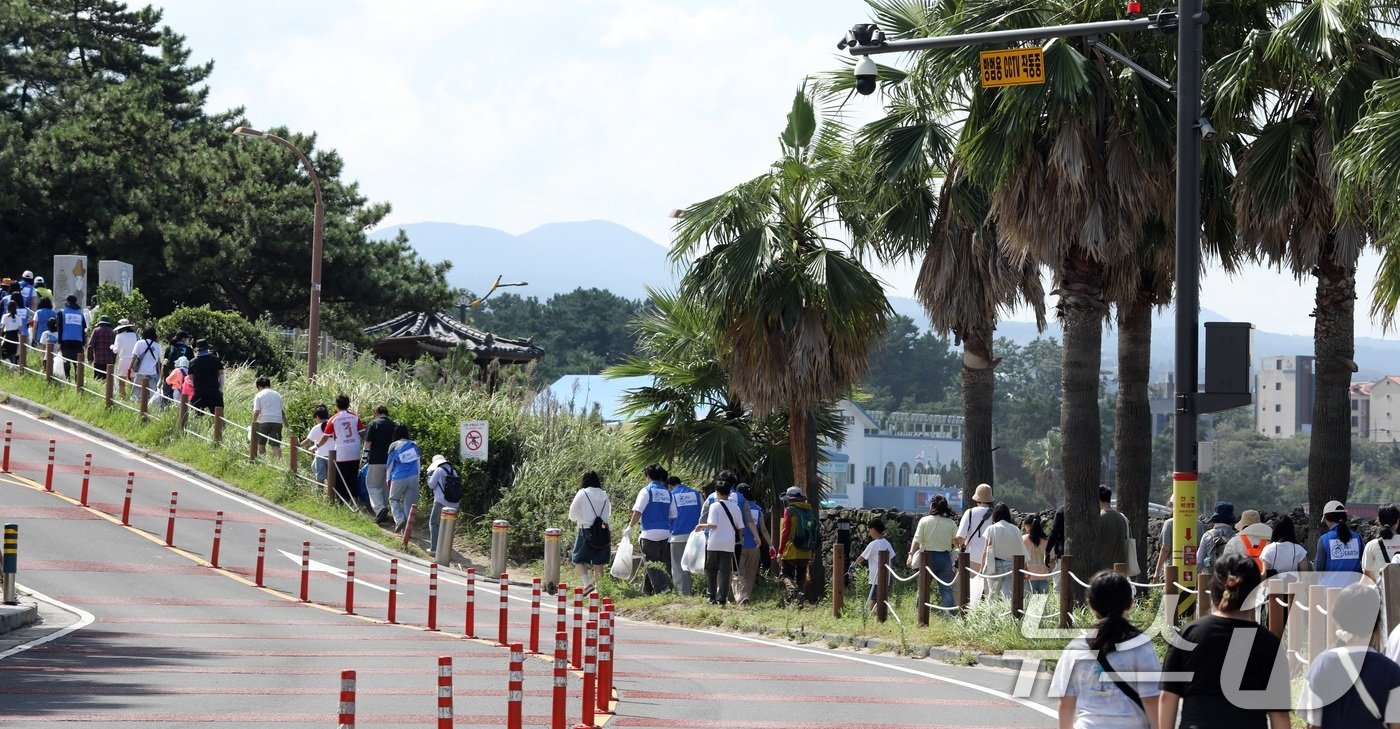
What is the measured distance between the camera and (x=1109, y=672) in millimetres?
7598

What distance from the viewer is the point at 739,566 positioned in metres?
23.0

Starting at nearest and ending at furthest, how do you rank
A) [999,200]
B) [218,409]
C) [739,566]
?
1. [999,200]
2. [739,566]
3. [218,409]

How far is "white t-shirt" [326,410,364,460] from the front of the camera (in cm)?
2931

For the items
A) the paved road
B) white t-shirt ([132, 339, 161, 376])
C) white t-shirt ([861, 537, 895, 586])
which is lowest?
the paved road

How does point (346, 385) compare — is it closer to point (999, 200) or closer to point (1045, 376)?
point (999, 200)

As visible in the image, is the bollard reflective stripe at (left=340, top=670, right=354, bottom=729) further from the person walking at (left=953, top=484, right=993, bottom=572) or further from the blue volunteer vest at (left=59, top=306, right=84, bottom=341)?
the blue volunteer vest at (left=59, top=306, right=84, bottom=341)

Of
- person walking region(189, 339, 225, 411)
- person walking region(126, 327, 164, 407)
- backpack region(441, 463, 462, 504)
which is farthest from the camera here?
person walking region(126, 327, 164, 407)

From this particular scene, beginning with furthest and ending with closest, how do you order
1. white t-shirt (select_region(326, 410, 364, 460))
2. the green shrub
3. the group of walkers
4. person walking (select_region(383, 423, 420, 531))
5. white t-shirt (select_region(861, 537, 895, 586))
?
the green shrub < white t-shirt (select_region(326, 410, 364, 460)) < person walking (select_region(383, 423, 420, 531)) < the group of walkers < white t-shirt (select_region(861, 537, 895, 586))

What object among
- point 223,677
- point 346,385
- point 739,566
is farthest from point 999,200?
point 346,385

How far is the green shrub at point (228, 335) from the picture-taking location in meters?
40.8

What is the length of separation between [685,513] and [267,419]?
1163 cm

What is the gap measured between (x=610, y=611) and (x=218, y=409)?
21841 millimetres

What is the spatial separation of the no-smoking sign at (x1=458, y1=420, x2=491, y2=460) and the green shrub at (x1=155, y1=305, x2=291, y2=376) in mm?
13695

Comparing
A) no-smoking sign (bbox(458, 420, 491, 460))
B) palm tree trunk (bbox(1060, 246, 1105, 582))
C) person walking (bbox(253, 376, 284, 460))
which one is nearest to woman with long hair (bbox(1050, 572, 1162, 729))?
palm tree trunk (bbox(1060, 246, 1105, 582))
